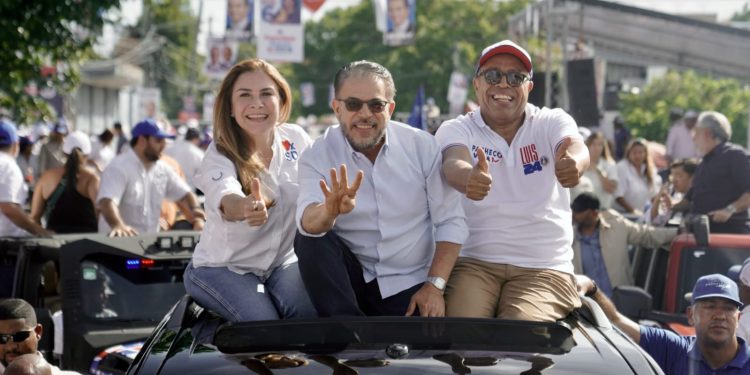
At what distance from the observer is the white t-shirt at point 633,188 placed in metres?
15.9

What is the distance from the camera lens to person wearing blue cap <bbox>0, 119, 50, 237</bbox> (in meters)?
10.7

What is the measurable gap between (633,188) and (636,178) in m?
0.17

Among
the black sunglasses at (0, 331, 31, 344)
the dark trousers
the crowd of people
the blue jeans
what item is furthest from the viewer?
the black sunglasses at (0, 331, 31, 344)

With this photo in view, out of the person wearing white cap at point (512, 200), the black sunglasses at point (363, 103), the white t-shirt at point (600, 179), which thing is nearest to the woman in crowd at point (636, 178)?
the white t-shirt at point (600, 179)

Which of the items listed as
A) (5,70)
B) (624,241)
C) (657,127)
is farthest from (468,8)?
(624,241)

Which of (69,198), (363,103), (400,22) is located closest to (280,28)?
(400,22)

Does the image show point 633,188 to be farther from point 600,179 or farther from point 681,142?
point 681,142

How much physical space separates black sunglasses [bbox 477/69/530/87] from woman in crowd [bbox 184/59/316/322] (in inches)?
31.2

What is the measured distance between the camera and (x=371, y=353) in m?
3.80

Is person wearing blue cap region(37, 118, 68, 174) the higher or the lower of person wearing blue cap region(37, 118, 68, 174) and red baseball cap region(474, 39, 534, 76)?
the lower

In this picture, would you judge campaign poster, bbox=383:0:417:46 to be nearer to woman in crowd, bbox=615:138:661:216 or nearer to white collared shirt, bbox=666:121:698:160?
white collared shirt, bbox=666:121:698:160

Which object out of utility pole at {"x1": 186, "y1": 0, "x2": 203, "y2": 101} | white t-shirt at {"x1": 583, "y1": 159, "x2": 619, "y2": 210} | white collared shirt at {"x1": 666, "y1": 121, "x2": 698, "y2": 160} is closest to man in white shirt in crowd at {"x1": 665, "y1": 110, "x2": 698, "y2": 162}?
white collared shirt at {"x1": 666, "y1": 121, "x2": 698, "y2": 160}

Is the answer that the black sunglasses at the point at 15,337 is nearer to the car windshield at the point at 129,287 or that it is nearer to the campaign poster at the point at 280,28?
the car windshield at the point at 129,287

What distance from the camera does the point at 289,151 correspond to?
17.5ft
